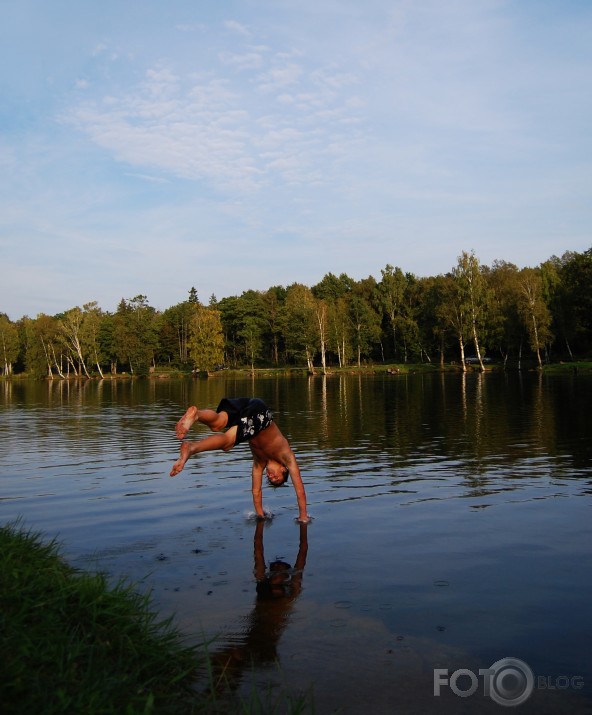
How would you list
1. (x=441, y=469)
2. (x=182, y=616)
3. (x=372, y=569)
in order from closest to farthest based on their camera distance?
(x=182, y=616)
(x=372, y=569)
(x=441, y=469)

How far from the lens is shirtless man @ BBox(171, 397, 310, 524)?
9652 mm

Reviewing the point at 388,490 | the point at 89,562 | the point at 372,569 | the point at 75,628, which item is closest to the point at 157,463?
the point at 388,490

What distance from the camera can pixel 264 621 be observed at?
22.7 ft

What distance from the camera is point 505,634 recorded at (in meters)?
6.57

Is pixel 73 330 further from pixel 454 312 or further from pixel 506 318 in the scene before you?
pixel 506 318

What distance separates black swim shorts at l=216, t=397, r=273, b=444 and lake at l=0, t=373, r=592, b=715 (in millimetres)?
1844

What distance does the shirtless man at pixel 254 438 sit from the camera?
9.65m

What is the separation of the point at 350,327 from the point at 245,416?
10630 cm

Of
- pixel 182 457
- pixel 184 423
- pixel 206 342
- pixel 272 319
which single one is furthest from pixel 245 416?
pixel 272 319

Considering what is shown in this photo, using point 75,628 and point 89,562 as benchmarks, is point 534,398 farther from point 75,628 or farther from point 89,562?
point 75,628

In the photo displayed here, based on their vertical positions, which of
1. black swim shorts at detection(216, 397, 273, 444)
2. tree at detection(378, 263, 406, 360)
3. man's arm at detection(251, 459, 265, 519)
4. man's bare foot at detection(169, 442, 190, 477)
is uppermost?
tree at detection(378, 263, 406, 360)

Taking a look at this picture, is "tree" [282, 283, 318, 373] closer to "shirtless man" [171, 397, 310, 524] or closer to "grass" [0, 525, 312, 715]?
"shirtless man" [171, 397, 310, 524]

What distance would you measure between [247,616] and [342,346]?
351 feet

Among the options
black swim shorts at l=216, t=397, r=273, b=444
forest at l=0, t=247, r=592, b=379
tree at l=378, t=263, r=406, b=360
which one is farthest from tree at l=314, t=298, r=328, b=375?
black swim shorts at l=216, t=397, r=273, b=444
